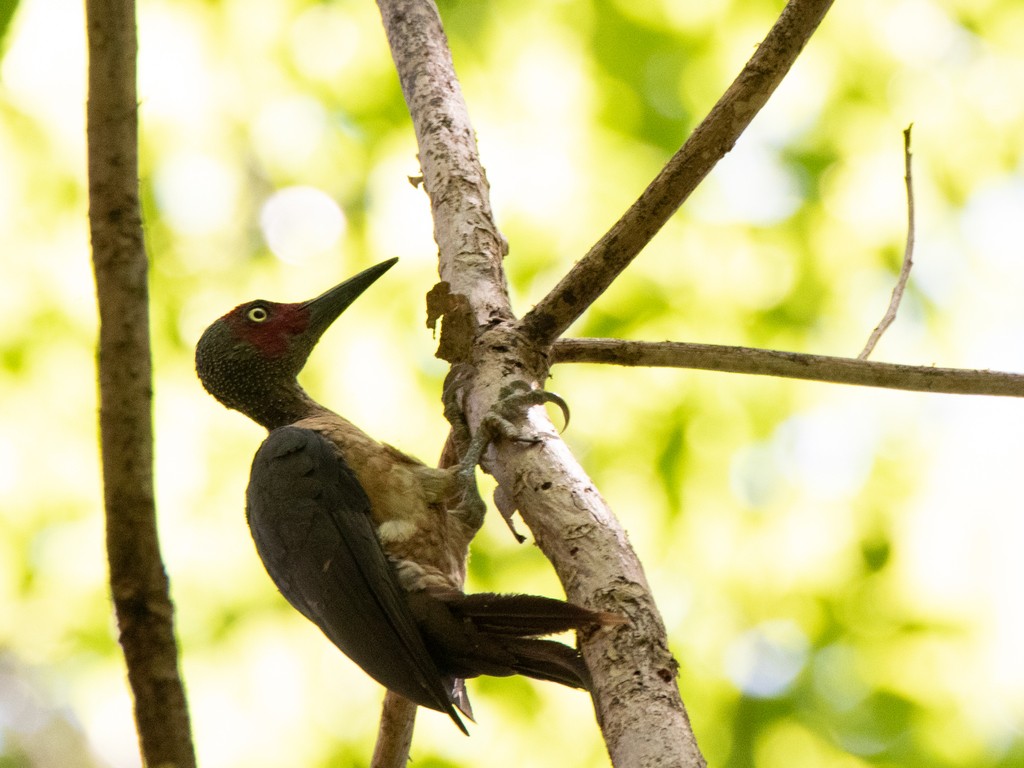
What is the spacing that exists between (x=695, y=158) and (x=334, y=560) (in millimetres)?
1562

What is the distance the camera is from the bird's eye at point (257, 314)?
13.7 ft

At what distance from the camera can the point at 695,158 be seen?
2582 mm

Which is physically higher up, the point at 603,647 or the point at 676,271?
the point at 676,271

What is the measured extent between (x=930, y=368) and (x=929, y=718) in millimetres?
2689

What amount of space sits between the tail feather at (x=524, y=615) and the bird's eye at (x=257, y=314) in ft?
5.53

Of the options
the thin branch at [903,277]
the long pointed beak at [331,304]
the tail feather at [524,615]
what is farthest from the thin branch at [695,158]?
the long pointed beak at [331,304]

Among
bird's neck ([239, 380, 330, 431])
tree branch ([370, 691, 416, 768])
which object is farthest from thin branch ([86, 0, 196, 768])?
bird's neck ([239, 380, 330, 431])

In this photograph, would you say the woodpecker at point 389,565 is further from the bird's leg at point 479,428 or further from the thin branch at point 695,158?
the thin branch at point 695,158

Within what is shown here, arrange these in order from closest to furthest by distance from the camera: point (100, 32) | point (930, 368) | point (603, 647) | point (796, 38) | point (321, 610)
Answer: point (100, 32), point (603, 647), point (796, 38), point (930, 368), point (321, 610)

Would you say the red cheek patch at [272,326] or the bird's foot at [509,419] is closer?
the bird's foot at [509,419]

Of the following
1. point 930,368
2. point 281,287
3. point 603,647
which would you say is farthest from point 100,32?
point 281,287

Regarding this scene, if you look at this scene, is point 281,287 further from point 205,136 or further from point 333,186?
point 205,136

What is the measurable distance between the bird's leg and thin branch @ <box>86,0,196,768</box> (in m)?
1.05

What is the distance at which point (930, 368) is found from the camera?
2.78 m
